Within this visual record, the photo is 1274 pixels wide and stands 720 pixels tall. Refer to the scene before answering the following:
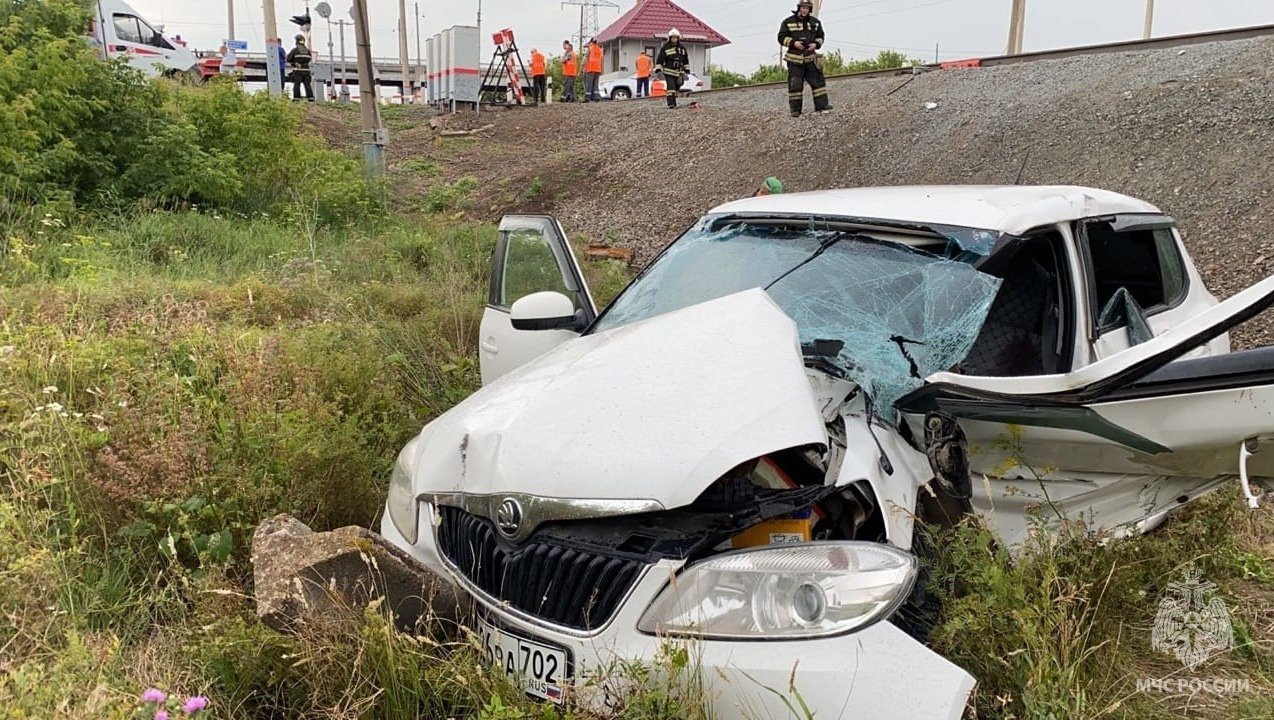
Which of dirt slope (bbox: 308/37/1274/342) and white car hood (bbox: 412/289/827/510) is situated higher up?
dirt slope (bbox: 308/37/1274/342)

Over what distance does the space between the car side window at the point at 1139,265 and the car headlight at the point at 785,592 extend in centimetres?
221

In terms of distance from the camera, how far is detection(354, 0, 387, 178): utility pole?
399 inches

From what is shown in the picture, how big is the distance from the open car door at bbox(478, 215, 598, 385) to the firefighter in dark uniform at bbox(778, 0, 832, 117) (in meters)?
10.1

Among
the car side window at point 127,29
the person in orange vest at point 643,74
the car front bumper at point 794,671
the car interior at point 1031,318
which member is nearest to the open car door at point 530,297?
the car interior at point 1031,318

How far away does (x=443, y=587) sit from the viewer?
6.93ft

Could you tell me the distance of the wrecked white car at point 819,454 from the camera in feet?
5.90

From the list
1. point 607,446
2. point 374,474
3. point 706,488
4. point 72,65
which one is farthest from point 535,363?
point 72,65

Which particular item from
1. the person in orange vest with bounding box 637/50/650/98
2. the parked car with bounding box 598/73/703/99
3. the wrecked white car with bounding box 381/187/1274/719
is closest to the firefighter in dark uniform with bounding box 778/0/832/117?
the wrecked white car with bounding box 381/187/1274/719

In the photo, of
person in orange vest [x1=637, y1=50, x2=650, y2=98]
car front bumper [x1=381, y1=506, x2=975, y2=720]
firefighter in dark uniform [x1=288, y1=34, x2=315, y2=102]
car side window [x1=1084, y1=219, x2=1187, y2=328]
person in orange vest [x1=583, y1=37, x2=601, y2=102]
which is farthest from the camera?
person in orange vest [x1=637, y1=50, x2=650, y2=98]

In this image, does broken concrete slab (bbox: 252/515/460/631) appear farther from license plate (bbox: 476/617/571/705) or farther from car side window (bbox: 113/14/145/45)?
car side window (bbox: 113/14/145/45)

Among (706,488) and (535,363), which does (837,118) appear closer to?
(535,363)

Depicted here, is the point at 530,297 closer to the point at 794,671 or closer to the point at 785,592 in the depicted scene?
the point at 785,592

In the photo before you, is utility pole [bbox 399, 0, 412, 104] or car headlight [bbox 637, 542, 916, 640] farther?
utility pole [bbox 399, 0, 412, 104]

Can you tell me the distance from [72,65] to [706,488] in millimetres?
9264
